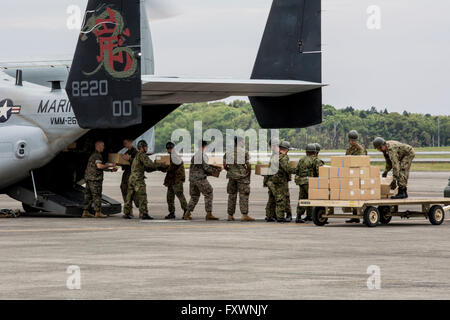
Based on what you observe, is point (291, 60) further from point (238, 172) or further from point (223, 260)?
point (223, 260)

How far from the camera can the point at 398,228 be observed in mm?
18438

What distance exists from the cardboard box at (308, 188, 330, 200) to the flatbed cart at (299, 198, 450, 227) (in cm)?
11

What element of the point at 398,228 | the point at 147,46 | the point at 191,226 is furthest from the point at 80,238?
the point at 147,46

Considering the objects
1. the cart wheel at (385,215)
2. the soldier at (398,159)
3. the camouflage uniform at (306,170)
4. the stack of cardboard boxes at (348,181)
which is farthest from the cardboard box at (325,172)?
the cart wheel at (385,215)

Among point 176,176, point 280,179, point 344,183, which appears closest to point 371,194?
point 344,183

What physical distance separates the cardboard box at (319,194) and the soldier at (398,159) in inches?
57.7

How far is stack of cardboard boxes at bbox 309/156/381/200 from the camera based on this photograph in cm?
1839

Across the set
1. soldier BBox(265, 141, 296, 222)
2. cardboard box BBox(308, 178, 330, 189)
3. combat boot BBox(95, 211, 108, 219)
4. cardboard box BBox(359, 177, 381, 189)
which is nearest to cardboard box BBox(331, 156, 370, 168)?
cardboard box BBox(359, 177, 381, 189)

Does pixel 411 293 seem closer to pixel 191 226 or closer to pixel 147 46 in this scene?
pixel 191 226

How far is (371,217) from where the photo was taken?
18484 mm

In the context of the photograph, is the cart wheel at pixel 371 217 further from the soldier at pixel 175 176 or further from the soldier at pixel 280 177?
the soldier at pixel 175 176

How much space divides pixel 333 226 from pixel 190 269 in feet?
26.2

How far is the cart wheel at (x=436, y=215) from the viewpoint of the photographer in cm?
1938

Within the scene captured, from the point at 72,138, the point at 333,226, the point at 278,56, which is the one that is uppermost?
the point at 278,56
